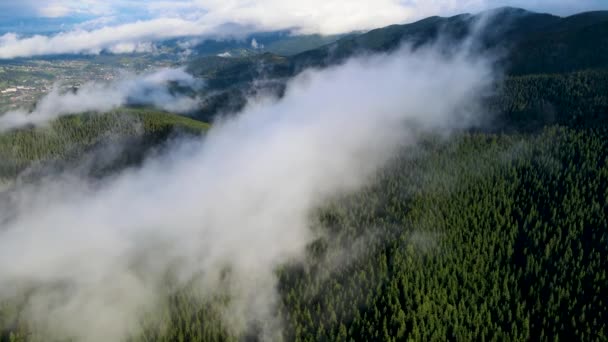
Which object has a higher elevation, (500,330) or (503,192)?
(503,192)

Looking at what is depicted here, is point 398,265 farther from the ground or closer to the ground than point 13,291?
farther from the ground

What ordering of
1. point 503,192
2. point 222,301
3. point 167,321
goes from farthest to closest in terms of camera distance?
1. point 503,192
2. point 222,301
3. point 167,321

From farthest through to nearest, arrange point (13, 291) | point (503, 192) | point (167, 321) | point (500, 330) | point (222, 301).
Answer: point (503, 192)
point (13, 291)
point (222, 301)
point (167, 321)
point (500, 330)

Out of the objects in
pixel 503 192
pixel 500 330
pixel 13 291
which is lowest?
pixel 13 291

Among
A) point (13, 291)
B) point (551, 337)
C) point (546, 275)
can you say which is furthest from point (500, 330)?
point (13, 291)

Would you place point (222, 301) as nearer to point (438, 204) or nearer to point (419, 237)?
point (419, 237)

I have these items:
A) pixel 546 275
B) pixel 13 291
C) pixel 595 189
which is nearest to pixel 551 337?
pixel 546 275

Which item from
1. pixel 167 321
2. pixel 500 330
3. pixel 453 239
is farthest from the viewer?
pixel 453 239

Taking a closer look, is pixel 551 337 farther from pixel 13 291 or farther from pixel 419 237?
pixel 13 291

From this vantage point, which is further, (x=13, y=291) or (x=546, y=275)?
(x=13, y=291)
